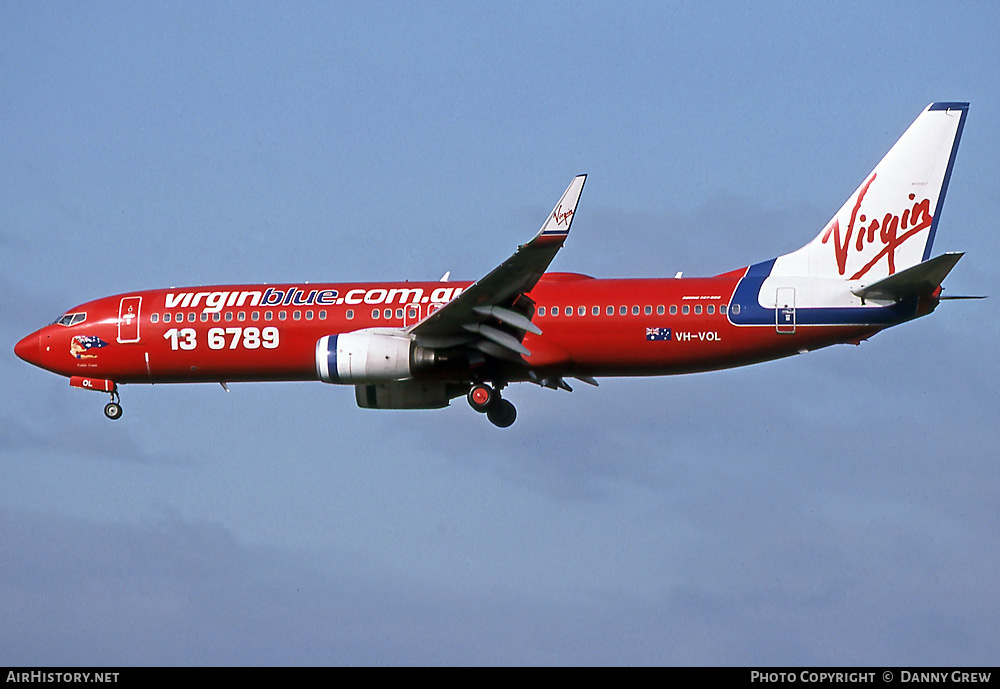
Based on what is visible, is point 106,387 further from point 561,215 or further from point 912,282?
point 912,282

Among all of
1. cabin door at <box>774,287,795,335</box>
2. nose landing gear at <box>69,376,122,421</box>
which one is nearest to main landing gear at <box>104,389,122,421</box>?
nose landing gear at <box>69,376,122,421</box>

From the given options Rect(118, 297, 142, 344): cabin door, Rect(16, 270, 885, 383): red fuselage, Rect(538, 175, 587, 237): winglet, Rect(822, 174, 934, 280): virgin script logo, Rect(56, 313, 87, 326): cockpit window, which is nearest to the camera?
Rect(538, 175, 587, 237): winglet

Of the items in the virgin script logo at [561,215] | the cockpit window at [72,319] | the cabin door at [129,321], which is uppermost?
the cockpit window at [72,319]

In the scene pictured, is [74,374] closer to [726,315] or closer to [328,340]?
[328,340]

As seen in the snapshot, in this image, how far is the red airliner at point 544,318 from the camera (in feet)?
127

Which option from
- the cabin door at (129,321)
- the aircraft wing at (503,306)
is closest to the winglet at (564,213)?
the aircraft wing at (503,306)

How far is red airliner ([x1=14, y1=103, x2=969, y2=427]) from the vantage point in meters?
38.7

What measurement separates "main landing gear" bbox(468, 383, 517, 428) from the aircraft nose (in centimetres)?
1298

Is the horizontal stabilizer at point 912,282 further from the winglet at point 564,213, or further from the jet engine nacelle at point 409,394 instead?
the jet engine nacelle at point 409,394

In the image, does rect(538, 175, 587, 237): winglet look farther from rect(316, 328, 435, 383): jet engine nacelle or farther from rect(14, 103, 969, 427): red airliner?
rect(316, 328, 435, 383): jet engine nacelle

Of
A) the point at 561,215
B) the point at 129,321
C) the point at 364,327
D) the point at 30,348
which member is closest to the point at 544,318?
the point at 364,327

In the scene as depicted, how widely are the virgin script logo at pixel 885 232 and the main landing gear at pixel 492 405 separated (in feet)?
31.2

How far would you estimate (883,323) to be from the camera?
38719 millimetres
